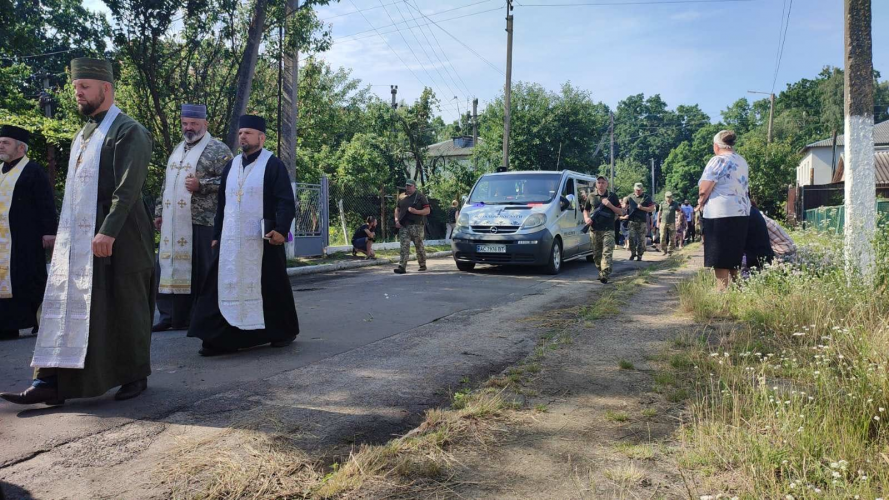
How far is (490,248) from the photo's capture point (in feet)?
41.1

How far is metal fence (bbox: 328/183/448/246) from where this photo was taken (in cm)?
2162

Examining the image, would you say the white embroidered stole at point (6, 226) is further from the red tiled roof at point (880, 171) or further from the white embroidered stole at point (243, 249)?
the red tiled roof at point (880, 171)

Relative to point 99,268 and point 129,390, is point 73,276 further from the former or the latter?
point 129,390

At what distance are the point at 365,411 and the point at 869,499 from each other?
2504 mm

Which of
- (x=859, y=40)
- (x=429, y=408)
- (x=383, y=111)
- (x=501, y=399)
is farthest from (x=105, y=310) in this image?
(x=383, y=111)

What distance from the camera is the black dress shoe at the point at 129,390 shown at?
418cm

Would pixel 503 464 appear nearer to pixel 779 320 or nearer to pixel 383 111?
pixel 779 320

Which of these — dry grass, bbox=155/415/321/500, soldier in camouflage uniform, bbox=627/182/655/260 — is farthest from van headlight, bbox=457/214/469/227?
dry grass, bbox=155/415/321/500

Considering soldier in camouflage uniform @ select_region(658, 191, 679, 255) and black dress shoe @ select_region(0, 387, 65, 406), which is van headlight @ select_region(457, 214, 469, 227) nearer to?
soldier in camouflage uniform @ select_region(658, 191, 679, 255)

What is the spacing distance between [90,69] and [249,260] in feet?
6.30

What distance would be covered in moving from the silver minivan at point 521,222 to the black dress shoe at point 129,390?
8.67 metres

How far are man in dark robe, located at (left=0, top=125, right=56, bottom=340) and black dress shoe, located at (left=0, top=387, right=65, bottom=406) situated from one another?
2.87 meters

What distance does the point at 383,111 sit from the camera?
103ft

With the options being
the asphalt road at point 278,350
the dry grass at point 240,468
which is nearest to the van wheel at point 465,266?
the asphalt road at point 278,350
